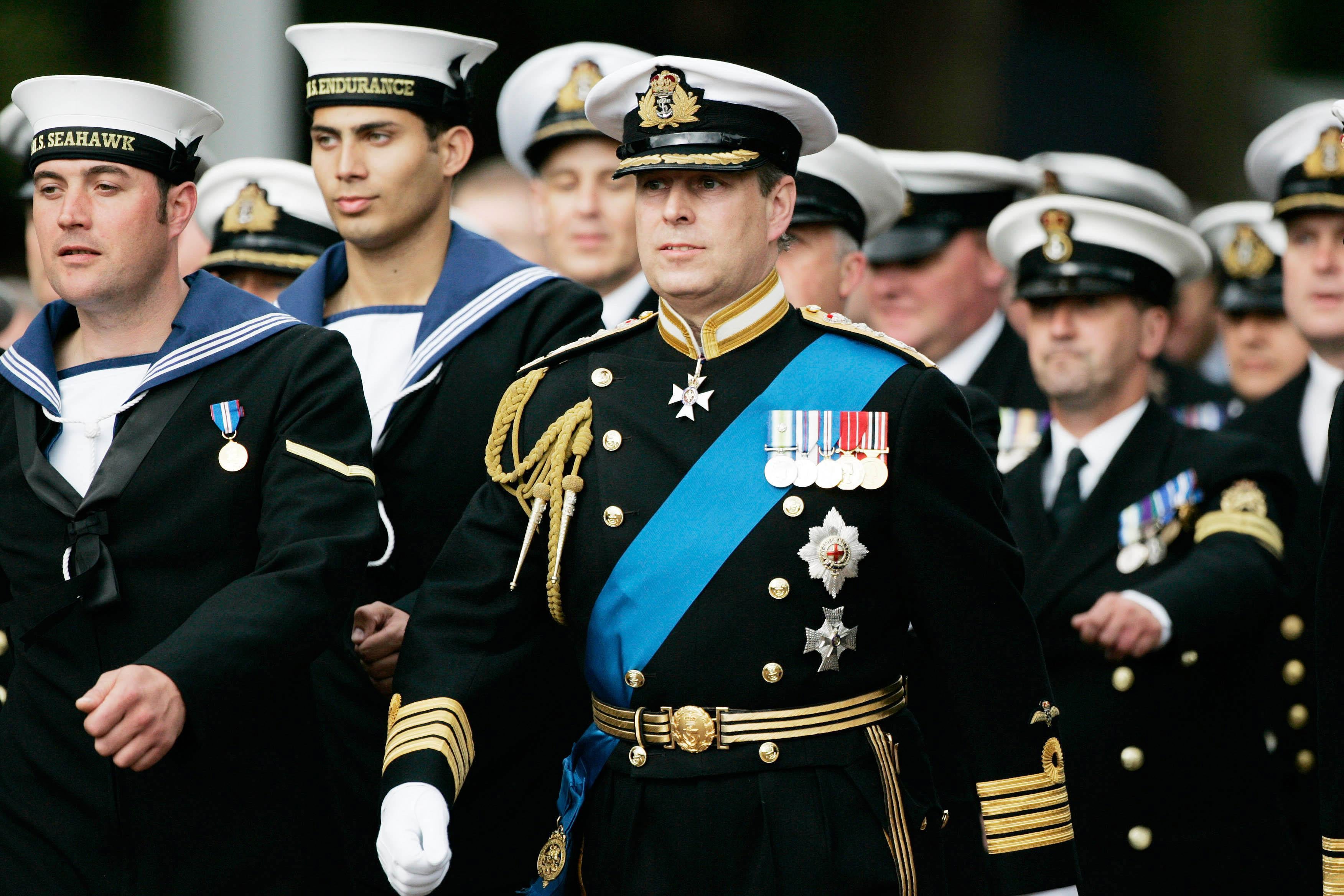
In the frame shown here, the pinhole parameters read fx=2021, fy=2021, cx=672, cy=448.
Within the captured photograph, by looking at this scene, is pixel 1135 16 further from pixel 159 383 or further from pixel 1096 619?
pixel 159 383

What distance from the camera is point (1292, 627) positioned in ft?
21.8

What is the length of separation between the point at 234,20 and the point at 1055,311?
622cm

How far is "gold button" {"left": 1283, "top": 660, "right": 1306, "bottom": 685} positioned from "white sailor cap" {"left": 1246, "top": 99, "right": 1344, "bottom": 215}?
1.55 m

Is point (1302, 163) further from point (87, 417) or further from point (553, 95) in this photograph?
point (87, 417)

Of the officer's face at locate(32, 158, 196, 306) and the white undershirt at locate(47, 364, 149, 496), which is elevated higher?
the officer's face at locate(32, 158, 196, 306)

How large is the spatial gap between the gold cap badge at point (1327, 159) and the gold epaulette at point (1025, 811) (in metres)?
3.47

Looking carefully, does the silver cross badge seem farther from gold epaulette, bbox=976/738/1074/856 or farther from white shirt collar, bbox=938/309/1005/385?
white shirt collar, bbox=938/309/1005/385

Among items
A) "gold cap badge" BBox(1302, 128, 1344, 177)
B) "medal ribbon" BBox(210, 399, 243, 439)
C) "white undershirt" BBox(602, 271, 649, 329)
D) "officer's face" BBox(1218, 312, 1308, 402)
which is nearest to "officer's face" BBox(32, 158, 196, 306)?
"medal ribbon" BBox(210, 399, 243, 439)

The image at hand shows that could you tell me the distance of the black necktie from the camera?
625 cm

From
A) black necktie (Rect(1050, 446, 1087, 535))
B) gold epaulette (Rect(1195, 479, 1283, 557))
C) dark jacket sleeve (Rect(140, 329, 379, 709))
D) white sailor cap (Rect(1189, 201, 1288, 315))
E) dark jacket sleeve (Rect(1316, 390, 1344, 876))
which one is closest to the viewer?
dark jacket sleeve (Rect(140, 329, 379, 709))

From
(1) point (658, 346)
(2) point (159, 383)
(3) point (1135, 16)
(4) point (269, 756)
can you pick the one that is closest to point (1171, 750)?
(1) point (658, 346)

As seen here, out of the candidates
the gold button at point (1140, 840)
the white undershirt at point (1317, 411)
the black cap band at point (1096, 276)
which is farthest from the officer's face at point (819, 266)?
the white undershirt at point (1317, 411)

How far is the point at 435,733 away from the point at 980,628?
1.14 metres

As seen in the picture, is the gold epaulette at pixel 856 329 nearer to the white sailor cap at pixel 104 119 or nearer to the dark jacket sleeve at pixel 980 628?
the dark jacket sleeve at pixel 980 628
